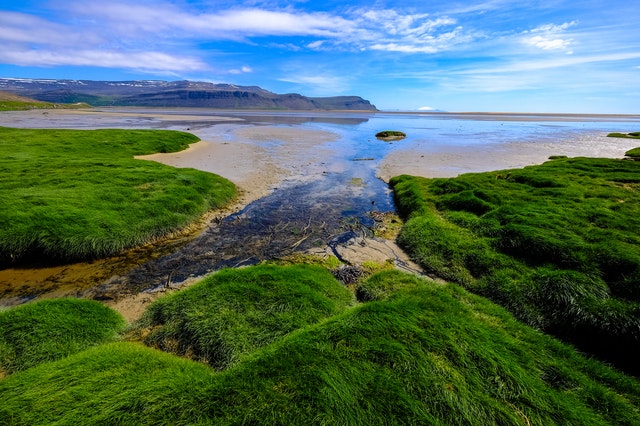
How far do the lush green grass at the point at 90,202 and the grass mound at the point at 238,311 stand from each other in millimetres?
5528

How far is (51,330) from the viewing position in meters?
Result: 6.95

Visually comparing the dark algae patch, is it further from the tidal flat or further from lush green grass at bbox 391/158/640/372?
the tidal flat

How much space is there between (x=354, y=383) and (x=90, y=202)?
1461 cm

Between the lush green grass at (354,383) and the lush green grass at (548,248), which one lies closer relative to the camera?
the lush green grass at (354,383)

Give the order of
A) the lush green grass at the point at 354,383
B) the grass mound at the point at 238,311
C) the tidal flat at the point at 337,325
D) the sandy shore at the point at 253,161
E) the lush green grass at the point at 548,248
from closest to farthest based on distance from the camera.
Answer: the lush green grass at the point at 354,383, the tidal flat at the point at 337,325, the grass mound at the point at 238,311, the lush green grass at the point at 548,248, the sandy shore at the point at 253,161

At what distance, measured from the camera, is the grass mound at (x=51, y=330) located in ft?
20.6

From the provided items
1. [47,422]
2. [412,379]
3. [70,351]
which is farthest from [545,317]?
[70,351]

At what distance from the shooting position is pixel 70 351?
6453mm

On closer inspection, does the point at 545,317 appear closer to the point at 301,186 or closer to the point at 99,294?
the point at 99,294

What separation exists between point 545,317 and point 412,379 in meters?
5.35

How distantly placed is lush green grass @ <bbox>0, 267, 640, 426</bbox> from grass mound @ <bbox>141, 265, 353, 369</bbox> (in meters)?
0.93

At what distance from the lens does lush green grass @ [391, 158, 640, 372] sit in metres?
7.55

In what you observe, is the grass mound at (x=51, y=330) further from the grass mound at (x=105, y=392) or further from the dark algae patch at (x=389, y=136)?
the dark algae patch at (x=389, y=136)

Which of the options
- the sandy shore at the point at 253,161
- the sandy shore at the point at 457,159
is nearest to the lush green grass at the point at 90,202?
the sandy shore at the point at 253,161
